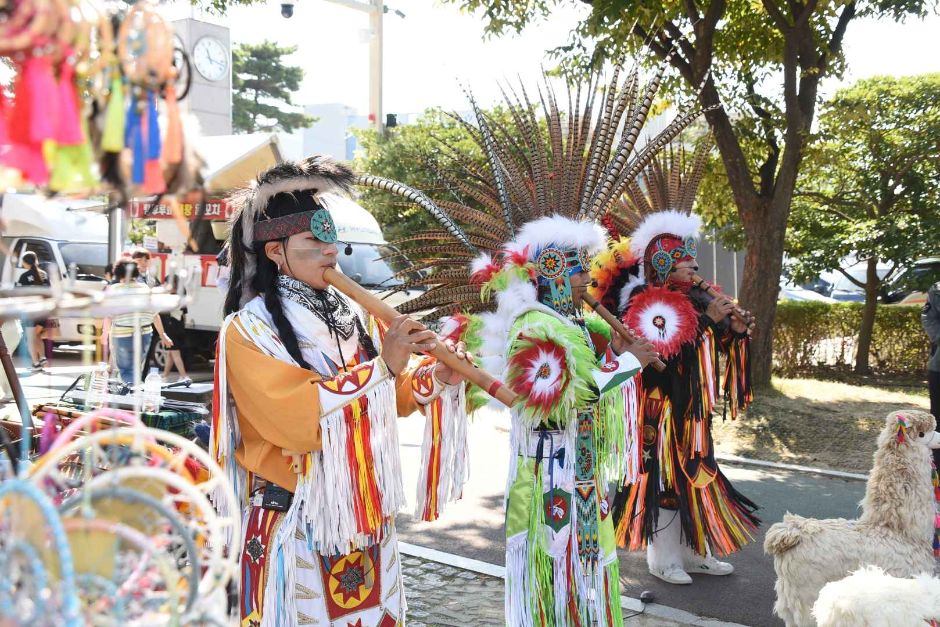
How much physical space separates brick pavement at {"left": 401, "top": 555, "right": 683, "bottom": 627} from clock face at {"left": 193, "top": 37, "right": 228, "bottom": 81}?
2312cm

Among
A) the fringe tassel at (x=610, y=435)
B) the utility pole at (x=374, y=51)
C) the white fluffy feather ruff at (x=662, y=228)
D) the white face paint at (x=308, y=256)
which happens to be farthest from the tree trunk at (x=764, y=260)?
the utility pole at (x=374, y=51)

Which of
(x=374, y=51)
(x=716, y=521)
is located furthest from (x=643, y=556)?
(x=374, y=51)

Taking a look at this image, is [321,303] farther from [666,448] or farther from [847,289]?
[847,289]

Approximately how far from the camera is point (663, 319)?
4.46 meters

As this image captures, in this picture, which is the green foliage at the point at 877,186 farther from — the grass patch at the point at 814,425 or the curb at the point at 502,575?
the curb at the point at 502,575

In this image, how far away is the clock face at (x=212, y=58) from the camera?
83.1 feet

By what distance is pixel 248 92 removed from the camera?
37406 mm

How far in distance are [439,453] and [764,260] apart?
23.3ft

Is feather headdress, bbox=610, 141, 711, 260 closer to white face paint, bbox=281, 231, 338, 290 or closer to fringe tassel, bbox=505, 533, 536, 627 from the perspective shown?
fringe tassel, bbox=505, 533, 536, 627

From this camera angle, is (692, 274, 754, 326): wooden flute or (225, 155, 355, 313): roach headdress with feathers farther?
(692, 274, 754, 326): wooden flute

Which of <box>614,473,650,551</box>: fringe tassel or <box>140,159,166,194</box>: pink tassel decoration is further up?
<box>140,159,166,194</box>: pink tassel decoration

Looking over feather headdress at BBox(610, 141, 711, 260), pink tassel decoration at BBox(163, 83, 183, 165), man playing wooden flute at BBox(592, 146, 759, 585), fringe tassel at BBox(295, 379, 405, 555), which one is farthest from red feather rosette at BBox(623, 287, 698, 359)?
pink tassel decoration at BBox(163, 83, 183, 165)

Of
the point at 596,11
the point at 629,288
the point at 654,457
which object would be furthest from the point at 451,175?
the point at 596,11

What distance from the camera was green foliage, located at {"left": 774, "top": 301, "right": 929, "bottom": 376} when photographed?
1195cm
